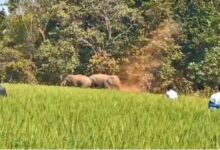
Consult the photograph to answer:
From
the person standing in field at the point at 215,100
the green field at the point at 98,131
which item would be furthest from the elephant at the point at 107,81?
the green field at the point at 98,131

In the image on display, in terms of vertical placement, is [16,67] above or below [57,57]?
below

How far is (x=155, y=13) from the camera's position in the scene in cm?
2527

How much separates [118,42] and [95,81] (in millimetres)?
2217

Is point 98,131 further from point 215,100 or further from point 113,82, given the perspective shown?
point 113,82

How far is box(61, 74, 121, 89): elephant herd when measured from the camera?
78.3 ft

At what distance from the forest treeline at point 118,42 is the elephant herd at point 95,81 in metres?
0.76

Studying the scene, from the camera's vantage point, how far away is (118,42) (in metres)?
25.0

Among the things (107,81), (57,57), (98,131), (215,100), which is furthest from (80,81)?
(98,131)

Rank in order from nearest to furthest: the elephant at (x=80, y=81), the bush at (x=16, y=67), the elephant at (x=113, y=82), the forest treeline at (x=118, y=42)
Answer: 1. the forest treeline at (x=118, y=42)
2. the elephant at (x=113, y=82)
3. the elephant at (x=80, y=81)
4. the bush at (x=16, y=67)

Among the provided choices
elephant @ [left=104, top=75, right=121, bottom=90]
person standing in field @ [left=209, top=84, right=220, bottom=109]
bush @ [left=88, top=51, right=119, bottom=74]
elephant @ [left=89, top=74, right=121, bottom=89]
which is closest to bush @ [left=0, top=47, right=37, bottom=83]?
bush @ [left=88, top=51, right=119, bottom=74]

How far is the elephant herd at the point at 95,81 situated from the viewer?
78.3 ft

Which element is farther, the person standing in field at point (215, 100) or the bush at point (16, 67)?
the bush at point (16, 67)

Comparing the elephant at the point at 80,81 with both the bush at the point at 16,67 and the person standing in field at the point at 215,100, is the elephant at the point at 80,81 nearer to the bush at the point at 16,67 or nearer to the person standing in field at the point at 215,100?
the bush at the point at 16,67

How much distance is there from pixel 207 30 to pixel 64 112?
1667 centimetres
